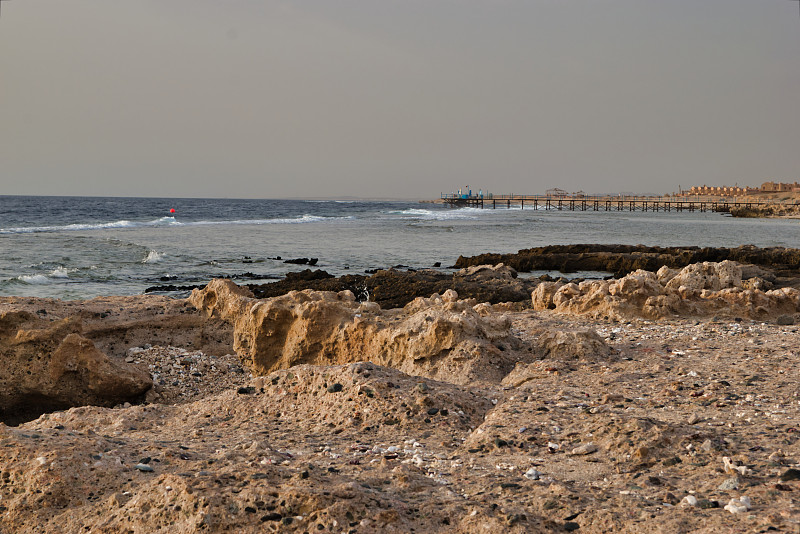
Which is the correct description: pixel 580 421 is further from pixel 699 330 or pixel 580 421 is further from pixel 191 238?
pixel 191 238

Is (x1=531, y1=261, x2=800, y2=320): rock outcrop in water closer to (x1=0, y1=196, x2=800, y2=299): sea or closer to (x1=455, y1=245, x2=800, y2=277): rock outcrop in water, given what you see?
(x1=0, y1=196, x2=800, y2=299): sea

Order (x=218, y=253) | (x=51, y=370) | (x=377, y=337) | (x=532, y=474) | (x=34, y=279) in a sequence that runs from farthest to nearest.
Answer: (x=218, y=253) → (x=34, y=279) → (x=377, y=337) → (x=51, y=370) → (x=532, y=474)

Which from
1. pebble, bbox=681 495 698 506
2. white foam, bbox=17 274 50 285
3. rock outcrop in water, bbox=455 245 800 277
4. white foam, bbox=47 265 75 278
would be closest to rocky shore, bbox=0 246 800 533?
pebble, bbox=681 495 698 506

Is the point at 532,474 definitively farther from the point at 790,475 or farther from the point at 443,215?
the point at 443,215

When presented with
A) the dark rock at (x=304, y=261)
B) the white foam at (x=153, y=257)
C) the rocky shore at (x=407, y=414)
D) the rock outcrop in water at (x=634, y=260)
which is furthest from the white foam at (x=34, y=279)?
the rock outcrop in water at (x=634, y=260)

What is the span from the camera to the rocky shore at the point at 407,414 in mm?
3002

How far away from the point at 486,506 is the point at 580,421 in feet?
4.87

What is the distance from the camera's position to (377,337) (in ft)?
21.8

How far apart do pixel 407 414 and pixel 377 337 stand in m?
2.25

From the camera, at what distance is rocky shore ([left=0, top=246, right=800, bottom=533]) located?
3002 mm

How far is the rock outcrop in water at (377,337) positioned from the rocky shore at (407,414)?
0.02 metres

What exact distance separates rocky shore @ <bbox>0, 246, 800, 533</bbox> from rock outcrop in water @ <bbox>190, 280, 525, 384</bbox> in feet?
0.07

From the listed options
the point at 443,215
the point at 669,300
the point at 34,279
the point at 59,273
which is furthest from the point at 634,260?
the point at 443,215

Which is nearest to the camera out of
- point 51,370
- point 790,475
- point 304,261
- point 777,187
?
point 790,475
